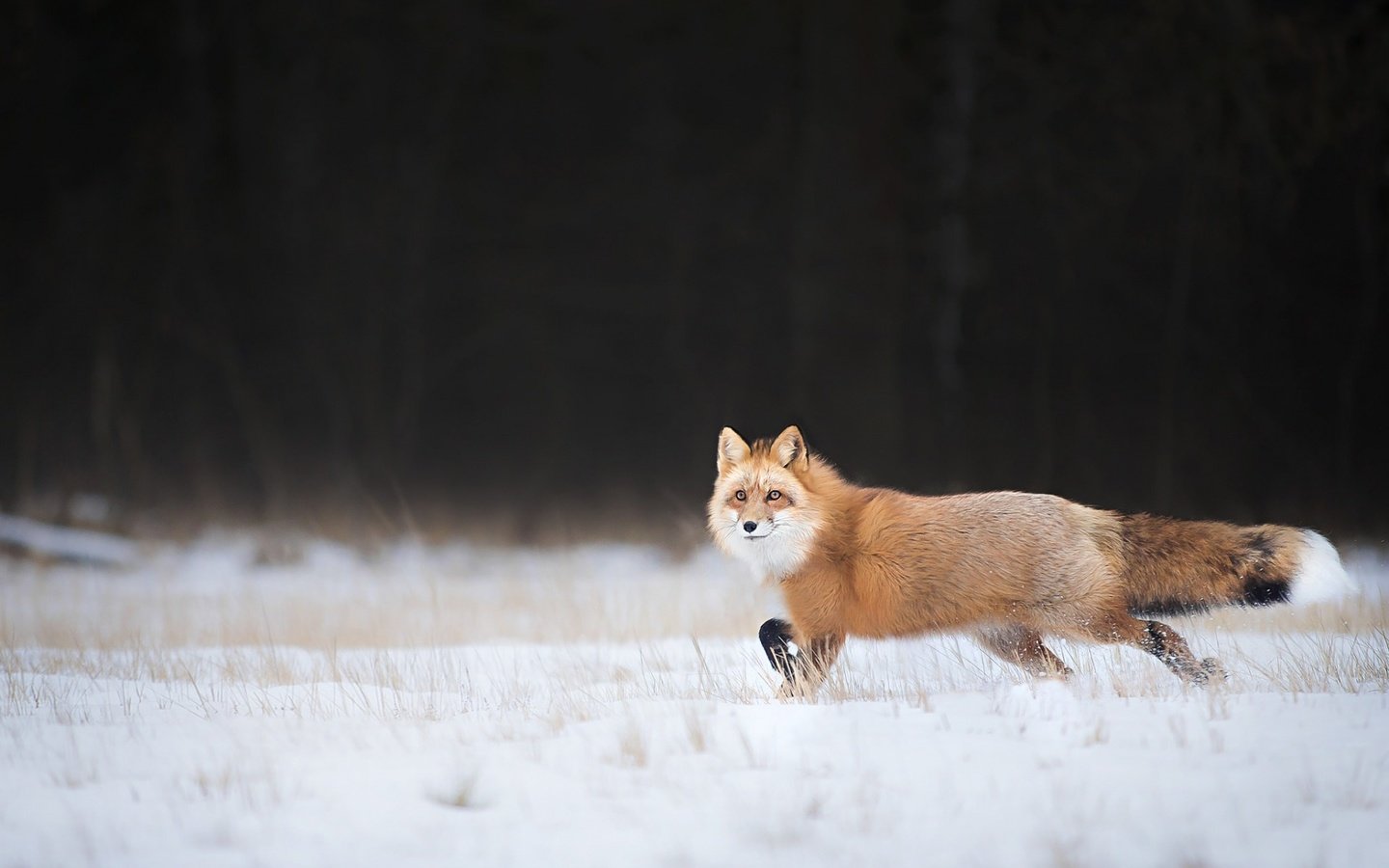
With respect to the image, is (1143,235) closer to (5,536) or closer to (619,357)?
(619,357)

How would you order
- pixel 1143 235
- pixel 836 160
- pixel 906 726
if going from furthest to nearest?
pixel 1143 235
pixel 836 160
pixel 906 726

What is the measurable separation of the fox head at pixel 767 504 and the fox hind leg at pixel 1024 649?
0.70 meters


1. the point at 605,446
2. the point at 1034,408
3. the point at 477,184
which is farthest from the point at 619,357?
the point at 1034,408

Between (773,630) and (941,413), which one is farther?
(941,413)

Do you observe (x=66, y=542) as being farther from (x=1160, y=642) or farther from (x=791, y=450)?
(x=1160, y=642)

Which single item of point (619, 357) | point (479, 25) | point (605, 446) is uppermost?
point (479, 25)

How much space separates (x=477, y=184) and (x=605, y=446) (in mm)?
2899

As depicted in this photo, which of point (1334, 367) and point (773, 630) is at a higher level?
point (1334, 367)

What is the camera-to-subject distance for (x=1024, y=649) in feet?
12.9

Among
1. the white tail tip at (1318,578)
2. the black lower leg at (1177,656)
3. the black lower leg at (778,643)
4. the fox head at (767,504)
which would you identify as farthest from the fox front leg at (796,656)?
the white tail tip at (1318,578)

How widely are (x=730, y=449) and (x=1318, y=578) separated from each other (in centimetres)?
197

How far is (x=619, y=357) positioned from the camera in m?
11.2

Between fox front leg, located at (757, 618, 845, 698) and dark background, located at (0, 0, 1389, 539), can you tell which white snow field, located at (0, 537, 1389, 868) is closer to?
fox front leg, located at (757, 618, 845, 698)

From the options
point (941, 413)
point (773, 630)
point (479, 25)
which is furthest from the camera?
point (479, 25)
